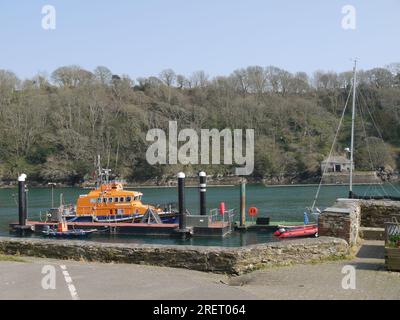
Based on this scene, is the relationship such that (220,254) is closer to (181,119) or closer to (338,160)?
(338,160)

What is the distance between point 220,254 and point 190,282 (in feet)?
4.90

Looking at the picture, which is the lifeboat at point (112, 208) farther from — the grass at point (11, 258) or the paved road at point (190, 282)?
the paved road at point (190, 282)

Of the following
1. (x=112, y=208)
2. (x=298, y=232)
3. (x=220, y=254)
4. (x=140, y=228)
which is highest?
(x=220, y=254)

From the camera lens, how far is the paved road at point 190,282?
8.98 metres

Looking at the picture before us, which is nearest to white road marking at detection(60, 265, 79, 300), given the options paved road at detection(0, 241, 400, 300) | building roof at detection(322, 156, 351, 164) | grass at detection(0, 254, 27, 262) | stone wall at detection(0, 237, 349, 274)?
paved road at detection(0, 241, 400, 300)

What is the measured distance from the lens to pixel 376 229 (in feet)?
47.5

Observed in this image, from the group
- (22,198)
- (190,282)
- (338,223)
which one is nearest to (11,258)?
(190,282)

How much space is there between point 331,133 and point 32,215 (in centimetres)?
9241

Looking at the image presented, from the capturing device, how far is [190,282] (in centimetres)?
1009

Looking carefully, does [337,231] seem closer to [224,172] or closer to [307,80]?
[224,172]

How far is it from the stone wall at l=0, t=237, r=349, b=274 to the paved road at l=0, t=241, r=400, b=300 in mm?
283

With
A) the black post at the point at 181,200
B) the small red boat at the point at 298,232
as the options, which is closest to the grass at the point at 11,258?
the black post at the point at 181,200
